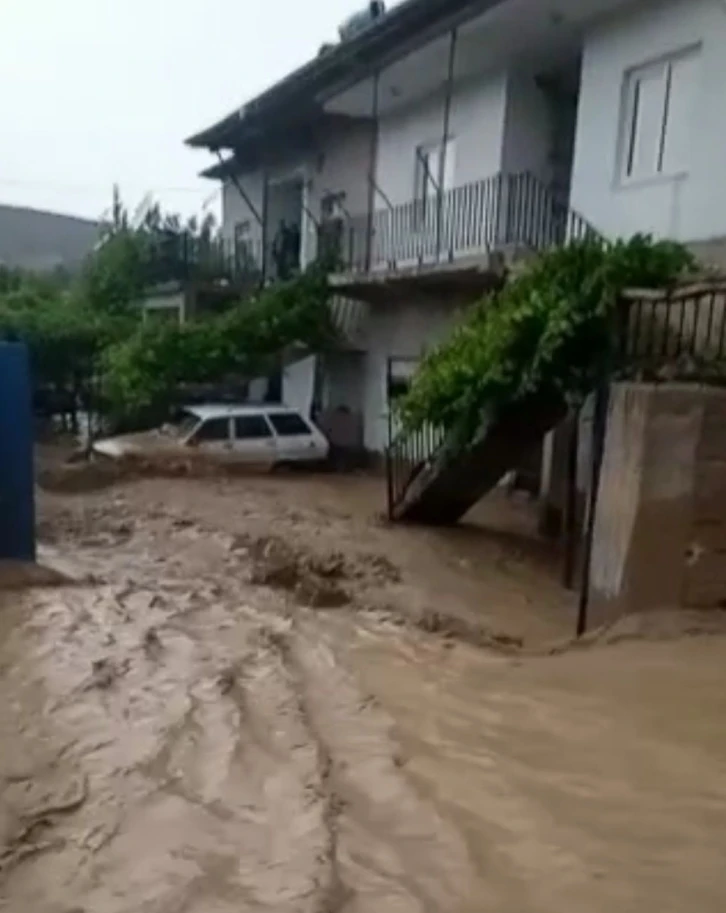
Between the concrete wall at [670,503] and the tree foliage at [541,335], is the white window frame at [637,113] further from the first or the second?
the concrete wall at [670,503]

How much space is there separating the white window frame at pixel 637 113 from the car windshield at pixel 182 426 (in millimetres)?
8010

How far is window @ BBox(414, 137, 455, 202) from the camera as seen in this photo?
17.2 metres

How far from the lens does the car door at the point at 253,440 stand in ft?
56.1

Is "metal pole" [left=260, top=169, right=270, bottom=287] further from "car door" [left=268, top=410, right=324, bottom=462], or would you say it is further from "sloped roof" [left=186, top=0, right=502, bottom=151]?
"car door" [left=268, top=410, right=324, bottom=462]

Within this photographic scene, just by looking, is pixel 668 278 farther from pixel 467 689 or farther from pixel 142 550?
pixel 142 550

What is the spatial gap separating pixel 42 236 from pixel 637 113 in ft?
140

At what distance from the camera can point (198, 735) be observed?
4.81m

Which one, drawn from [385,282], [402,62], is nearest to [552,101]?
[402,62]

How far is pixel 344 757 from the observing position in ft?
14.5

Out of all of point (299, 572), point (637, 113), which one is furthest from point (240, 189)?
point (299, 572)

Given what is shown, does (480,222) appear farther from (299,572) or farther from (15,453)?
(15,453)

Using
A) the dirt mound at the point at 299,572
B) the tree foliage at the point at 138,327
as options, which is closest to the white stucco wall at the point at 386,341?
the tree foliage at the point at 138,327

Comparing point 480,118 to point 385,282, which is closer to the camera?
point 480,118

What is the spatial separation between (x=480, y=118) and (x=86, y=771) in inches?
546
